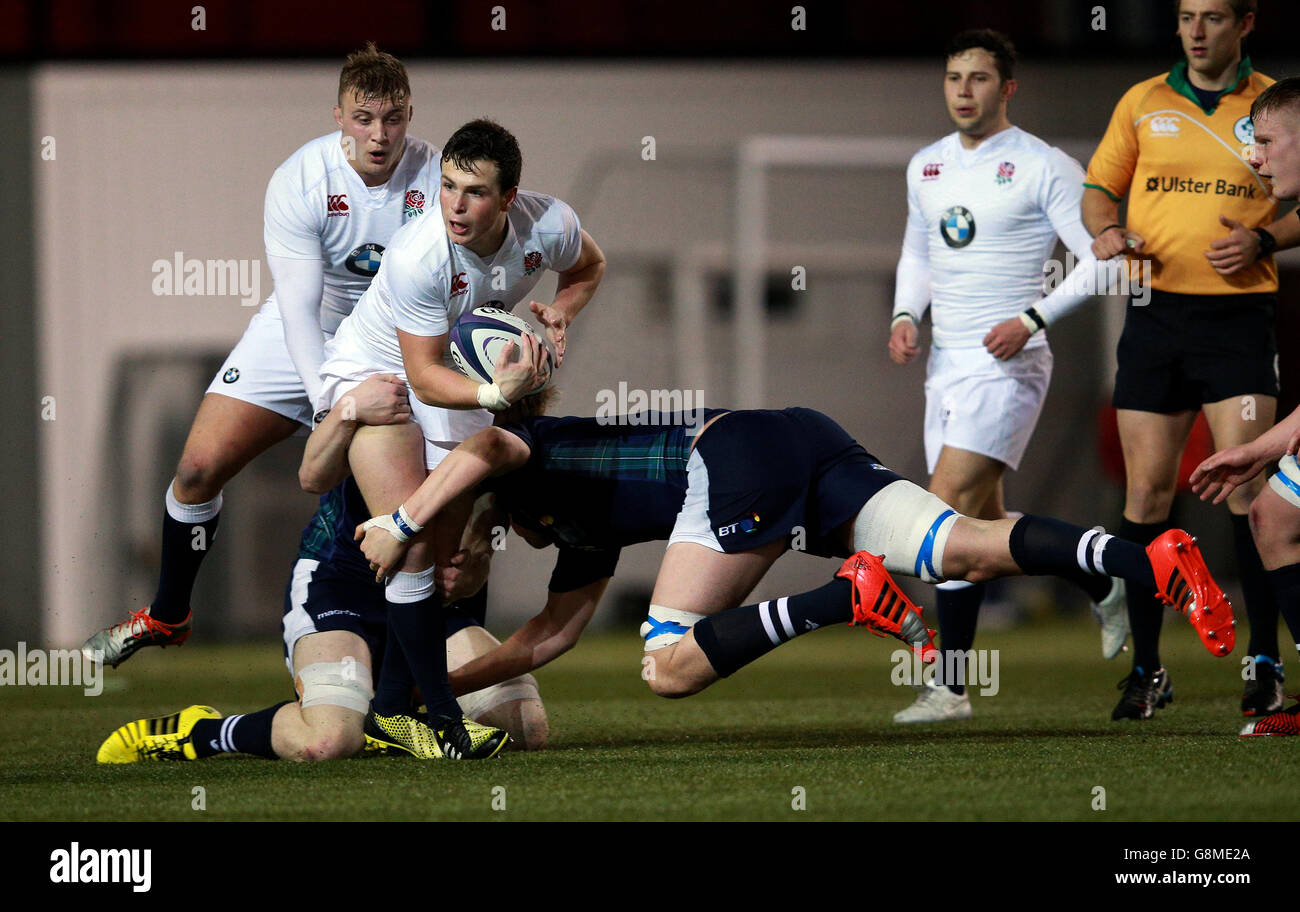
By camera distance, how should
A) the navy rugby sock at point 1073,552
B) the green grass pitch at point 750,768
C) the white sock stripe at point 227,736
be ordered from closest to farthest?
the green grass pitch at point 750,768 → the navy rugby sock at point 1073,552 → the white sock stripe at point 227,736

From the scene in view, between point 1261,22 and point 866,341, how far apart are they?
3043mm

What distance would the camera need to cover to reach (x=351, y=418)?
428 centimetres

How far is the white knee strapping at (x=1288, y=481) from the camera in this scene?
3889 millimetres

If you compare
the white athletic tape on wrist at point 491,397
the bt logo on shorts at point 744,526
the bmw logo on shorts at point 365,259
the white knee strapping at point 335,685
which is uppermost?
the bmw logo on shorts at point 365,259

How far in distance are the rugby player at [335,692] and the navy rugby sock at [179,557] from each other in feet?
2.27

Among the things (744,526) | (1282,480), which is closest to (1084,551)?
(1282,480)

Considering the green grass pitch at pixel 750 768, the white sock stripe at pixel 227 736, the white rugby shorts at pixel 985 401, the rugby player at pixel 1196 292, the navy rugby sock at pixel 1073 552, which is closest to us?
the green grass pitch at pixel 750 768

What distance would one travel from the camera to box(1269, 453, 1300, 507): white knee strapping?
12.8 feet

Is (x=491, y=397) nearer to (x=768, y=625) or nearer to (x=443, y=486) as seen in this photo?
(x=443, y=486)

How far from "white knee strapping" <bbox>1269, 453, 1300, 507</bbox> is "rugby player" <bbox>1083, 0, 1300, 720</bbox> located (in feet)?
2.53

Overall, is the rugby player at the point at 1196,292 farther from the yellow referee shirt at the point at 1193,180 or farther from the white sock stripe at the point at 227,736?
the white sock stripe at the point at 227,736
